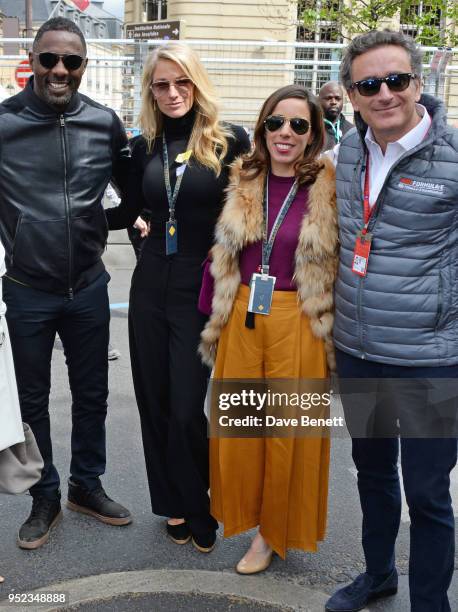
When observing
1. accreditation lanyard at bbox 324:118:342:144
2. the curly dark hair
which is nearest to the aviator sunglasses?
the curly dark hair

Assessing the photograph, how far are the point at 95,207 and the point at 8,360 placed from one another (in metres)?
0.89

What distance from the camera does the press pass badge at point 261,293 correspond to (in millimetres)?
2781

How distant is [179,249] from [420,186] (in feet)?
3.68

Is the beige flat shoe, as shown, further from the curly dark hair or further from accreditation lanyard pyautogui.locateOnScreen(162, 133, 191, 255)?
the curly dark hair

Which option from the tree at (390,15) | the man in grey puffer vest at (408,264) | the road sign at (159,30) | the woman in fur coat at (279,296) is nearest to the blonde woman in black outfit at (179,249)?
the woman in fur coat at (279,296)

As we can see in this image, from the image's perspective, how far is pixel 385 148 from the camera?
2438mm

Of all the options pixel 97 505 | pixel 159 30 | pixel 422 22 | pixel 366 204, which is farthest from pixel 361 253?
pixel 422 22

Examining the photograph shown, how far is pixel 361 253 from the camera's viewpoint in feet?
7.95

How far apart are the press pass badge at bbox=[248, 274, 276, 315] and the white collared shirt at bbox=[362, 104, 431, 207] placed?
55 cm

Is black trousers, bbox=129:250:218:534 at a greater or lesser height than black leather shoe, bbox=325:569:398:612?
greater

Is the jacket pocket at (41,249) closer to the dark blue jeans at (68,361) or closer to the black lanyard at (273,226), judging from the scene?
the dark blue jeans at (68,361)

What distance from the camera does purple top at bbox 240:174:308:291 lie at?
276cm

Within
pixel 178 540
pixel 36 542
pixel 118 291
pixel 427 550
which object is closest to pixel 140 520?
pixel 178 540

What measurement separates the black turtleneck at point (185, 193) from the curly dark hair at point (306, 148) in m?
0.20
